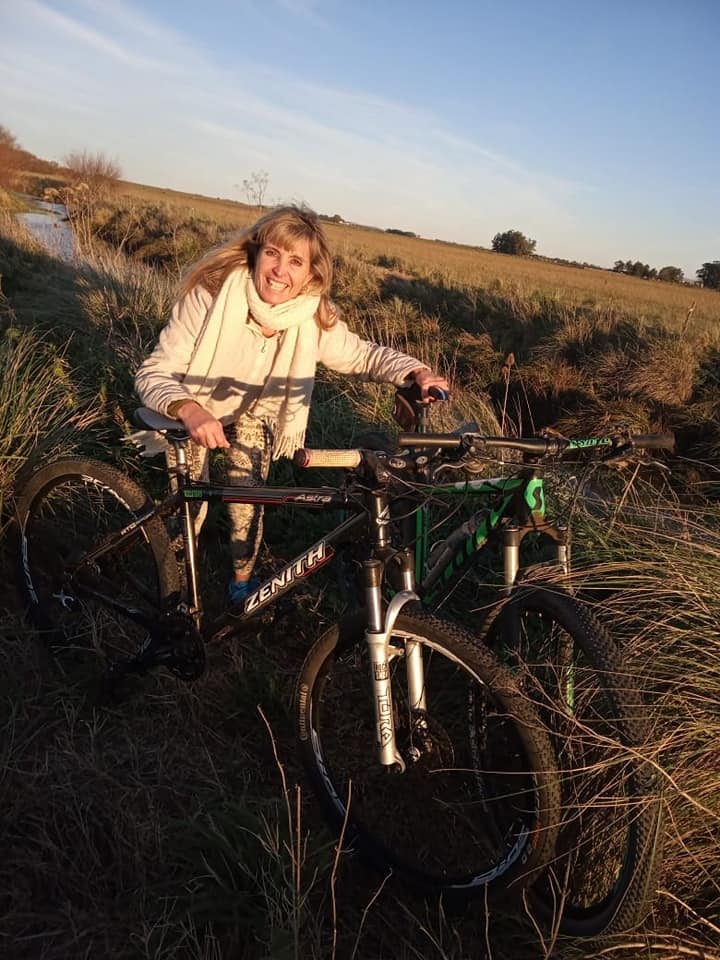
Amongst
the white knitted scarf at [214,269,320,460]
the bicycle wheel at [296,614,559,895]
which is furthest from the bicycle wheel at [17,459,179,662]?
the bicycle wheel at [296,614,559,895]

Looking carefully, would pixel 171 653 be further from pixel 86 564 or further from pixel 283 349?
pixel 283 349

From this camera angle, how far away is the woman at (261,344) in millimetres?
2885

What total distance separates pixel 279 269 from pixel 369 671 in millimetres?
1667

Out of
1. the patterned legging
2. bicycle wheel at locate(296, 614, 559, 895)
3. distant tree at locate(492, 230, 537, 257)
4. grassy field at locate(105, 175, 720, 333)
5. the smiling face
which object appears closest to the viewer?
bicycle wheel at locate(296, 614, 559, 895)

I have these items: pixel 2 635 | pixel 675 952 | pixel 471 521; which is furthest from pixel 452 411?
pixel 675 952

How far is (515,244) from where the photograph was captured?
66.4 m

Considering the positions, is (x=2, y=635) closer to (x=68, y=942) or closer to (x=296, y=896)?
(x=68, y=942)

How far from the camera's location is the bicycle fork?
2014 millimetres

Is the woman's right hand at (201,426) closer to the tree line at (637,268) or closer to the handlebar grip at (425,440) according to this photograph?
the handlebar grip at (425,440)

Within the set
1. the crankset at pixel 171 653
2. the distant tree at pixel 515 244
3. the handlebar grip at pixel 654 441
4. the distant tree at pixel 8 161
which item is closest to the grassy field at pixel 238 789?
the crankset at pixel 171 653

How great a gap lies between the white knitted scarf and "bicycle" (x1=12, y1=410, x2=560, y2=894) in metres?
0.53

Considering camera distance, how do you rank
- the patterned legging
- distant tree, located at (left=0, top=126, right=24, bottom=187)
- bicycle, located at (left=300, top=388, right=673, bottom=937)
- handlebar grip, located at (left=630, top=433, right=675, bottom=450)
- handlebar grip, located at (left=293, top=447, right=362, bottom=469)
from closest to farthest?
handlebar grip, located at (left=293, top=447, right=362, bottom=469), bicycle, located at (left=300, top=388, right=673, bottom=937), handlebar grip, located at (left=630, top=433, right=675, bottom=450), the patterned legging, distant tree, located at (left=0, top=126, right=24, bottom=187)

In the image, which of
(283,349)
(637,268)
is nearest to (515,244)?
(637,268)

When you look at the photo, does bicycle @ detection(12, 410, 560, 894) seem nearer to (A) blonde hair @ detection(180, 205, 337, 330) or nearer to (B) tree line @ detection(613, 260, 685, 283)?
(A) blonde hair @ detection(180, 205, 337, 330)
